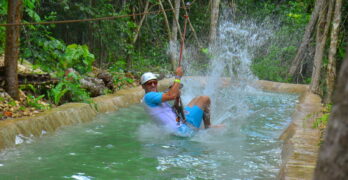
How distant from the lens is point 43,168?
12.6 feet

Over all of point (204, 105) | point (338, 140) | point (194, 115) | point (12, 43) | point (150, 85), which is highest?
point (12, 43)

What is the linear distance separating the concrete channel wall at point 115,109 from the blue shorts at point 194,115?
1.26 m

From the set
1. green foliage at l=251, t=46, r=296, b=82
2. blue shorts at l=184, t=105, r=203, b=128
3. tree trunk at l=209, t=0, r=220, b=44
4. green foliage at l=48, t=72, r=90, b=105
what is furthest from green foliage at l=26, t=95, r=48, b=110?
green foliage at l=251, t=46, r=296, b=82

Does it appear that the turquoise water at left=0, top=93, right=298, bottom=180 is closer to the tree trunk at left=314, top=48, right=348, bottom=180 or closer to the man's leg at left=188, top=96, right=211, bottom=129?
the man's leg at left=188, top=96, right=211, bottom=129

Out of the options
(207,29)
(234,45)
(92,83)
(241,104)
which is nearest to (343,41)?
(241,104)

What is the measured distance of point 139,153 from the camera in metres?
4.70

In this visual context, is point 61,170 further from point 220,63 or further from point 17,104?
point 220,63

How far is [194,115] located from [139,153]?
5.27ft

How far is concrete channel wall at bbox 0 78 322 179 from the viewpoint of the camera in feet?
11.2

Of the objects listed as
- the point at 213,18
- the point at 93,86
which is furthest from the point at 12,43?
the point at 213,18

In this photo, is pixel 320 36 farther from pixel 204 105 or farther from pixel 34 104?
pixel 34 104

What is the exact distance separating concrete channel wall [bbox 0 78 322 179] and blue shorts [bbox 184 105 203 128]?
126 centimetres

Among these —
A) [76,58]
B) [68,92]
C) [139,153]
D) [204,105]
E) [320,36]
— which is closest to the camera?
[139,153]

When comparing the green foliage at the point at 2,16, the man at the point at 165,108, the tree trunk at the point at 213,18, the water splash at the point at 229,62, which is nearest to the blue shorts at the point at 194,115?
the man at the point at 165,108
